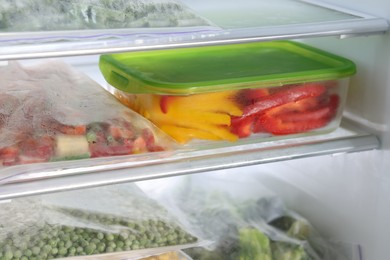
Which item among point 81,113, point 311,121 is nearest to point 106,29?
point 81,113

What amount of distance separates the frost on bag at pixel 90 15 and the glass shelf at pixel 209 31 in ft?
0.03

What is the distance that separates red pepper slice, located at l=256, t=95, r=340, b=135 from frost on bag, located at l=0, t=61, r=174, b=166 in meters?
0.22

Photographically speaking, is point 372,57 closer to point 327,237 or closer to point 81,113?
point 327,237

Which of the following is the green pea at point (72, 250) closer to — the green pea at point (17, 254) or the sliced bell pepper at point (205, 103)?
the green pea at point (17, 254)

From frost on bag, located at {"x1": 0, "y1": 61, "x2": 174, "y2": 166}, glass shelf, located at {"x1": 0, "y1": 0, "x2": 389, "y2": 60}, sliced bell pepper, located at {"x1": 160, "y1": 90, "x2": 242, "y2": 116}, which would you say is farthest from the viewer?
sliced bell pepper, located at {"x1": 160, "y1": 90, "x2": 242, "y2": 116}

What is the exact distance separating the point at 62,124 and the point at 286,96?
458 millimetres

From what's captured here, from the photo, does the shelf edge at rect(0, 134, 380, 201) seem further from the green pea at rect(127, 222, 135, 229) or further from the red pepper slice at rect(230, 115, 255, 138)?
the green pea at rect(127, 222, 135, 229)

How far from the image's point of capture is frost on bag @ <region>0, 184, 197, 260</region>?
122 cm

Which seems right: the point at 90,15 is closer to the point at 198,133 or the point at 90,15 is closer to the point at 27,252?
the point at 198,133

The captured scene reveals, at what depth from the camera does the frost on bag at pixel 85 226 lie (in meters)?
1.22

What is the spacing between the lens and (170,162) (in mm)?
1192

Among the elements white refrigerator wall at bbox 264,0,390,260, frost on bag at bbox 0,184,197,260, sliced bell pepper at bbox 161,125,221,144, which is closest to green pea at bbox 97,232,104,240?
frost on bag at bbox 0,184,197,260

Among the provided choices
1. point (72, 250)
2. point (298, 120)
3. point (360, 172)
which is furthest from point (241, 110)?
point (72, 250)

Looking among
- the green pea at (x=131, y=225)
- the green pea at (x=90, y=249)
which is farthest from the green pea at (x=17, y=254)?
the green pea at (x=131, y=225)
